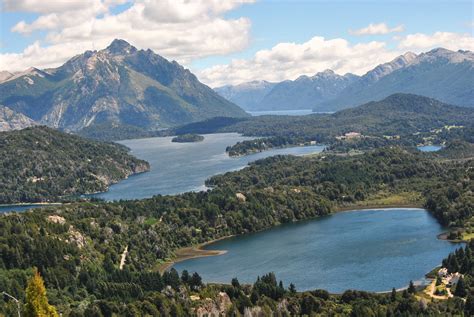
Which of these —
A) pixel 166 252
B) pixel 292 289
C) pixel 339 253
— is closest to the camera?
pixel 292 289

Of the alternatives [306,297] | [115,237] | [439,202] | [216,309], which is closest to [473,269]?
[306,297]

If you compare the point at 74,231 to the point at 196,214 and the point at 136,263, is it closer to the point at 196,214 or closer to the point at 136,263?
the point at 136,263

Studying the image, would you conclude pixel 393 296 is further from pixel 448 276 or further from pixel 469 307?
pixel 448 276

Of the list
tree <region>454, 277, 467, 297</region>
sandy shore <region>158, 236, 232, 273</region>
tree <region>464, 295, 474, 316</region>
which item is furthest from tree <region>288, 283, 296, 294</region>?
sandy shore <region>158, 236, 232, 273</region>

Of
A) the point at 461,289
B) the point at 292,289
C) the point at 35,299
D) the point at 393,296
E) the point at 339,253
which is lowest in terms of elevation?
the point at 461,289

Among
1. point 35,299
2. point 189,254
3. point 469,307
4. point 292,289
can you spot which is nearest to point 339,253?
point 292,289

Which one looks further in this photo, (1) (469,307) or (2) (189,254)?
(2) (189,254)
